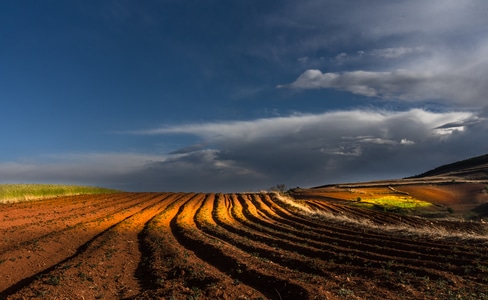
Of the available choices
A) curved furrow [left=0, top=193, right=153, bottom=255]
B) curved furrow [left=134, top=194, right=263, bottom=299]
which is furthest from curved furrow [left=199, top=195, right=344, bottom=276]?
curved furrow [left=0, top=193, right=153, bottom=255]

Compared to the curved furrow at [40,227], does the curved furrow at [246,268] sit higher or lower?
lower

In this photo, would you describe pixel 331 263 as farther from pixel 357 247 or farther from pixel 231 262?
pixel 357 247

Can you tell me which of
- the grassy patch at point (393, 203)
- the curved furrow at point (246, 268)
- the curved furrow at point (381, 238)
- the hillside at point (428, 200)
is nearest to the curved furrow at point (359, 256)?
the curved furrow at point (381, 238)

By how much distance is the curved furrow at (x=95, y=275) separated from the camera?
1060 cm

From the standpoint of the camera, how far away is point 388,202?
5122 centimetres

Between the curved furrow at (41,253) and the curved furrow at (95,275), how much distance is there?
0.59m

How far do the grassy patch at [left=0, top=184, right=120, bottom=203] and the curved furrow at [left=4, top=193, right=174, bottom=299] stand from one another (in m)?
27.5

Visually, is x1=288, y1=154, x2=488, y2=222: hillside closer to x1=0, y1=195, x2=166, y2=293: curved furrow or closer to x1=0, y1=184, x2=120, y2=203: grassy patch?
x1=0, y1=184, x2=120, y2=203: grassy patch

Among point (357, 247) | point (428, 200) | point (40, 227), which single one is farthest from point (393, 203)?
point (40, 227)

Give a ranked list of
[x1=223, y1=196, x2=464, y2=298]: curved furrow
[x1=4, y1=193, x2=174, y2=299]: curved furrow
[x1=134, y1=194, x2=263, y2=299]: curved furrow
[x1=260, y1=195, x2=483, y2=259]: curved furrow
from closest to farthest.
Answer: [x1=134, y1=194, x2=263, y2=299]: curved furrow < [x1=4, y1=193, x2=174, y2=299]: curved furrow < [x1=223, y1=196, x2=464, y2=298]: curved furrow < [x1=260, y1=195, x2=483, y2=259]: curved furrow

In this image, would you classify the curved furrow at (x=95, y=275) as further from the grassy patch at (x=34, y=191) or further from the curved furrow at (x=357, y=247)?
the grassy patch at (x=34, y=191)

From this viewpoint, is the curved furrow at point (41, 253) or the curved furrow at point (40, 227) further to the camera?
the curved furrow at point (40, 227)

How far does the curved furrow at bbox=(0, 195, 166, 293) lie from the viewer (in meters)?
13.0

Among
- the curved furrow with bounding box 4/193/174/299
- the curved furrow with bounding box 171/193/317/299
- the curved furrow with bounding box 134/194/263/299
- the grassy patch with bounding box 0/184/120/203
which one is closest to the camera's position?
the curved furrow with bounding box 134/194/263/299
